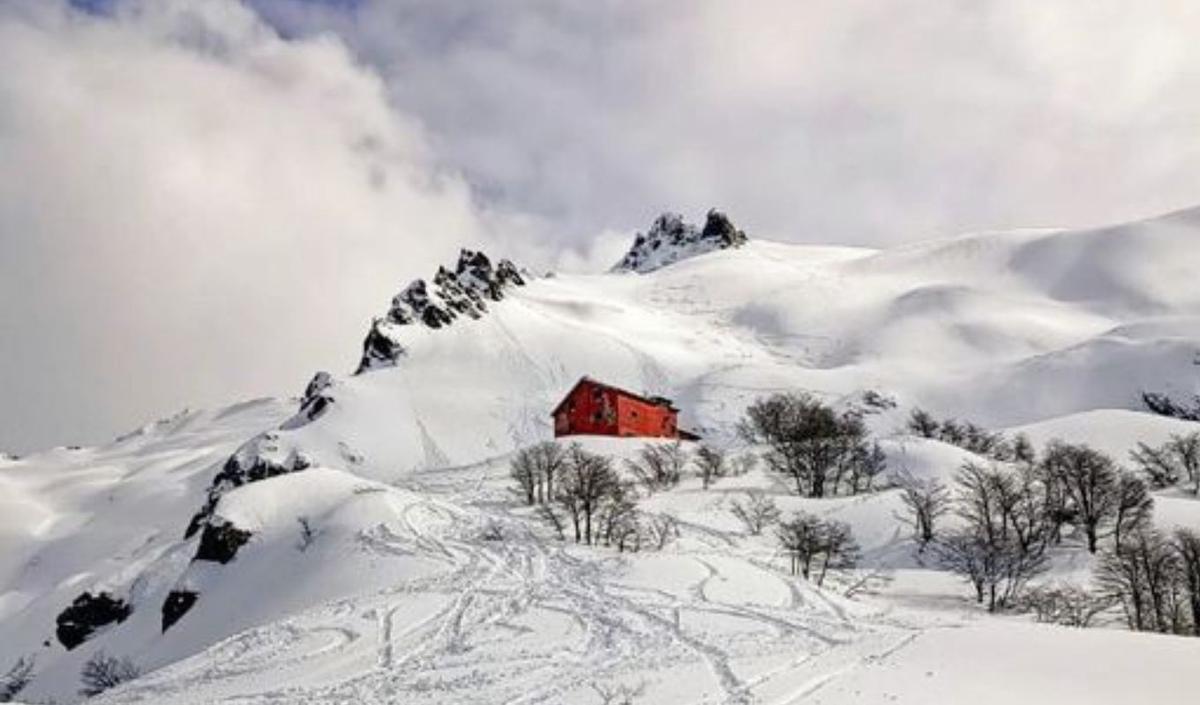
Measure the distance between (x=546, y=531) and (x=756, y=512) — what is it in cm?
1348

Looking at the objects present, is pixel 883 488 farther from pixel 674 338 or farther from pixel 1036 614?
pixel 674 338

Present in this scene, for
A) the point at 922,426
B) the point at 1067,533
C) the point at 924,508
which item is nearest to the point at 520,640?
the point at 924,508

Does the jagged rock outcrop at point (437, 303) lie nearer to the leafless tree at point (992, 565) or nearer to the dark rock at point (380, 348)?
the dark rock at point (380, 348)

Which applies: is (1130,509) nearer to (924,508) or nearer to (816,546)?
(924,508)

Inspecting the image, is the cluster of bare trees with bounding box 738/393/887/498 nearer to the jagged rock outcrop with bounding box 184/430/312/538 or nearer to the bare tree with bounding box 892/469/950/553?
the bare tree with bounding box 892/469/950/553

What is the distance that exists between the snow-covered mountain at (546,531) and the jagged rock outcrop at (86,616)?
25 centimetres

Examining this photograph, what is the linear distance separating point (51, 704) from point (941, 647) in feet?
174

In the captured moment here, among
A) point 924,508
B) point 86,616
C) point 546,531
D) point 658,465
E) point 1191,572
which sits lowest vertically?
point 86,616

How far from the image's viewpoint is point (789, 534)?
180 feet

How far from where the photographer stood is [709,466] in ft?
251

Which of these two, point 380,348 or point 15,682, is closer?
point 15,682

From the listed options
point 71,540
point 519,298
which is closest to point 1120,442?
point 519,298

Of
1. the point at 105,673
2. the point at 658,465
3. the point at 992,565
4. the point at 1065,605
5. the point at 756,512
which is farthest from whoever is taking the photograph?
the point at 658,465

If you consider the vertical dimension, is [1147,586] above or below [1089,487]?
below
